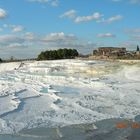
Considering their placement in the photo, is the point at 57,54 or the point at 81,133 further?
the point at 57,54

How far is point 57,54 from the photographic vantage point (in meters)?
78.2

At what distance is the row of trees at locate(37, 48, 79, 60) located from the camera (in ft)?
250

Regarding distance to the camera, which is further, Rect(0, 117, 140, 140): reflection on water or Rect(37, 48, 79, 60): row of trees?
Rect(37, 48, 79, 60): row of trees

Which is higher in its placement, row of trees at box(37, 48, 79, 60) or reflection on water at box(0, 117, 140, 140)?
row of trees at box(37, 48, 79, 60)

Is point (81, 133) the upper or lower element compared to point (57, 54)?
lower

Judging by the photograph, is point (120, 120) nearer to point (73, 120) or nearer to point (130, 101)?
point (73, 120)

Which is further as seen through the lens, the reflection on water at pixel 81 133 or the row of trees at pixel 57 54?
the row of trees at pixel 57 54

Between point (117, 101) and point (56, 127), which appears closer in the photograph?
point (56, 127)

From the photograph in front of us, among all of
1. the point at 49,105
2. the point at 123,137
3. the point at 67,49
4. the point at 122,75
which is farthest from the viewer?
the point at 67,49

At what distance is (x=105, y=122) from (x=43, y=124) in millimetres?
1982

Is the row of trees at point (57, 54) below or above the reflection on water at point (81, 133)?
above

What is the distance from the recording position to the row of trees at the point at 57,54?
76250 millimetres

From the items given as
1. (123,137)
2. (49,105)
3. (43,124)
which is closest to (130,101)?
(49,105)

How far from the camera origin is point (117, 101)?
1786 cm
